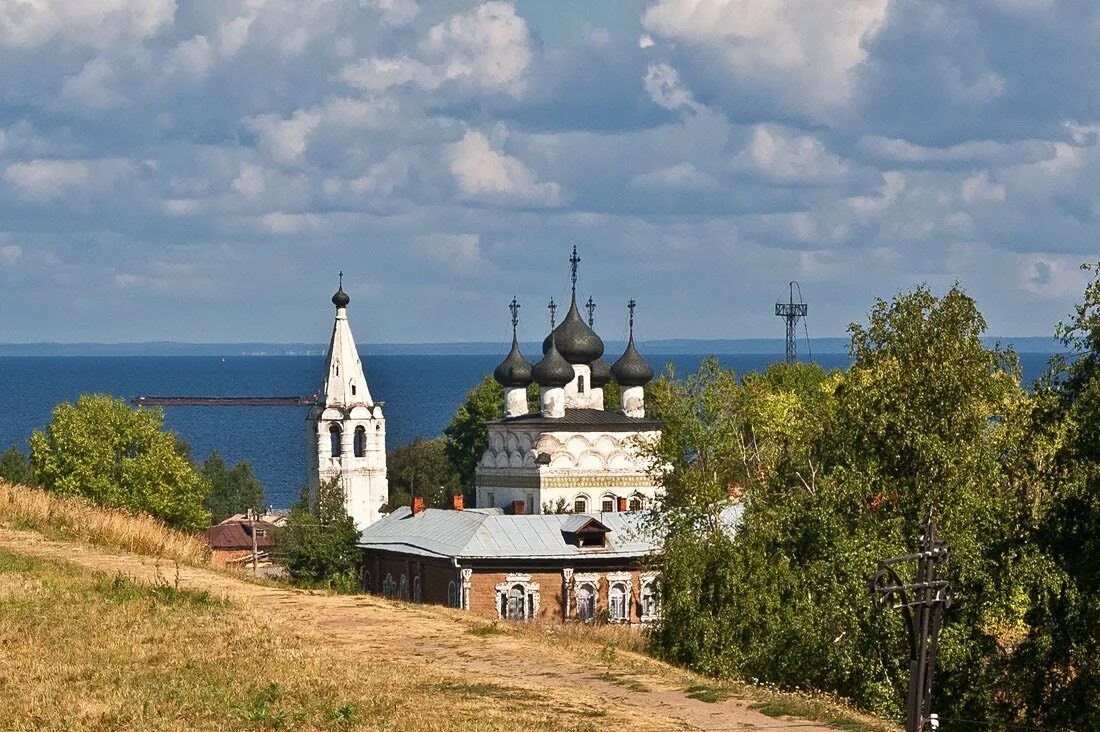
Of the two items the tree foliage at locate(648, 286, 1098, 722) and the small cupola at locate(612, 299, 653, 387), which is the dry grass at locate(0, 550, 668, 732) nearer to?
the tree foliage at locate(648, 286, 1098, 722)

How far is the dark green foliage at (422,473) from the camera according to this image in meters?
71.6

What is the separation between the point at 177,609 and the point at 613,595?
87.2ft

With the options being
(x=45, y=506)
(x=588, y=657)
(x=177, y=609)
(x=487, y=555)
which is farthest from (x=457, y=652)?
(x=487, y=555)

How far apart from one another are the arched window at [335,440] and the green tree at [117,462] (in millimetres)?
7112

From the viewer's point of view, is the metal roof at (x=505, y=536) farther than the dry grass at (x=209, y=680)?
Yes

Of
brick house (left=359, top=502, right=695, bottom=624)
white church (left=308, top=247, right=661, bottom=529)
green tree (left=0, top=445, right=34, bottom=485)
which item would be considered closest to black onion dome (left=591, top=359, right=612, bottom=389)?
white church (left=308, top=247, right=661, bottom=529)

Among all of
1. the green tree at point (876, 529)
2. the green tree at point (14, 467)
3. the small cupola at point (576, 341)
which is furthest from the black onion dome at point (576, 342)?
the green tree at point (876, 529)

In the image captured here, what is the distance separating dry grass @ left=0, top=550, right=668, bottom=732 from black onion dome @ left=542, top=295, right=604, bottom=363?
3716 cm

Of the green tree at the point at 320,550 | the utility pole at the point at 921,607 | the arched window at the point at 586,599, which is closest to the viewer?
the utility pole at the point at 921,607

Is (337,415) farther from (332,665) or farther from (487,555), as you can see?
(332,665)

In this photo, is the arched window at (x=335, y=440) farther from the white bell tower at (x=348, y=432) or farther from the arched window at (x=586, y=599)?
the arched window at (x=586, y=599)

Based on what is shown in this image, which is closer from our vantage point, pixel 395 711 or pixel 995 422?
pixel 395 711

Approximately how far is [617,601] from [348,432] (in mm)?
15884

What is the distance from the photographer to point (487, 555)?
142 feet
